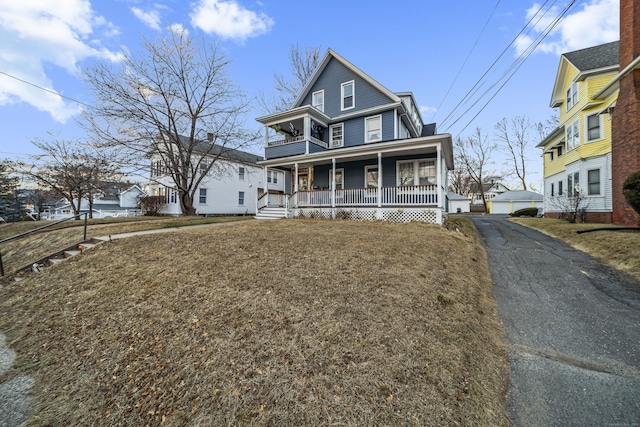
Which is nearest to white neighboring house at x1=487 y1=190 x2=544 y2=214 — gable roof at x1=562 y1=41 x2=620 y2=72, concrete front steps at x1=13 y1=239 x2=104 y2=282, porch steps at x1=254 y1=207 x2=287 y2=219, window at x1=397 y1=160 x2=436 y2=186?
gable roof at x1=562 y1=41 x2=620 y2=72

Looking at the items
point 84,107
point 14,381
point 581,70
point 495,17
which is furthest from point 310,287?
point 581,70

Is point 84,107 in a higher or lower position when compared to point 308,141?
higher

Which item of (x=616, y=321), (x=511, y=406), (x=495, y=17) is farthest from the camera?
(x=495, y=17)

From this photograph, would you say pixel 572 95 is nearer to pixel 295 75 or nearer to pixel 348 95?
pixel 348 95

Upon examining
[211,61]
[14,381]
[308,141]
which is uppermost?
[211,61]

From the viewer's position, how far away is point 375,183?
14672mm

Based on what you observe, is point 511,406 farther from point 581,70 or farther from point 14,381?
point 581,70

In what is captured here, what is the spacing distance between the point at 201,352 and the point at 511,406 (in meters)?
3.17

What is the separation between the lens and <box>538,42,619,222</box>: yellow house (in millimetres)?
13352

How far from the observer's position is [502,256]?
24.4 feet

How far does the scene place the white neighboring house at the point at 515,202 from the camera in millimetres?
33594

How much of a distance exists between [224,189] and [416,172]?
18.3 metres

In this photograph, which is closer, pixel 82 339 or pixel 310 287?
pixel 82 339

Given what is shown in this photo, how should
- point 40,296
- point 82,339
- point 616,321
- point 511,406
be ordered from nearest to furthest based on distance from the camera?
point 511,406 < point 82,339 < point 616,321 < point 40,296
